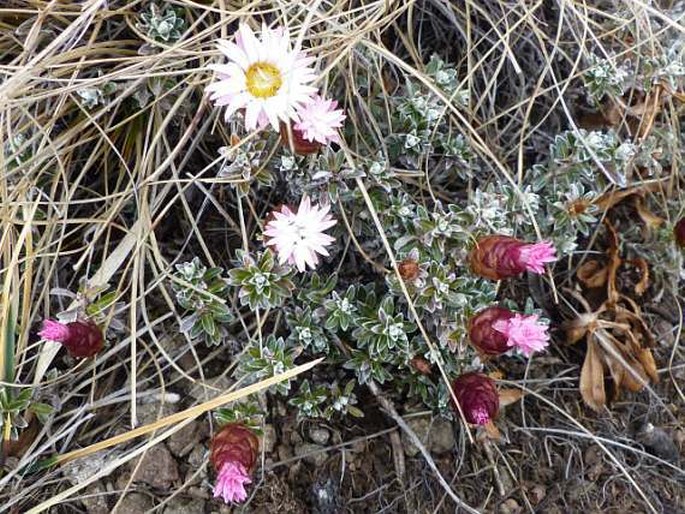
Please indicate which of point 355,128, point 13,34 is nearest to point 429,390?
point 355,128

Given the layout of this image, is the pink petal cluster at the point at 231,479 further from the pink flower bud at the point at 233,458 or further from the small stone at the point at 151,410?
the small stone at the point at 151,410

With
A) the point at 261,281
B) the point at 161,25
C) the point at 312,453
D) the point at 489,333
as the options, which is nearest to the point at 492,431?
the point at 489,333

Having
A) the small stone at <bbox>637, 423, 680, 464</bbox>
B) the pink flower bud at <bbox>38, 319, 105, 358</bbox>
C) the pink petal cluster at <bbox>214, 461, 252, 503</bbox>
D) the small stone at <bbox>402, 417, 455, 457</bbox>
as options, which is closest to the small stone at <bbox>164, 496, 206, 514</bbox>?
the pink petal cluster at <bbox>214, 461, 252, 503</bbox>

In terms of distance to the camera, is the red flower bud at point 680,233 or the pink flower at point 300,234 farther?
the red flower bud at point 680,233

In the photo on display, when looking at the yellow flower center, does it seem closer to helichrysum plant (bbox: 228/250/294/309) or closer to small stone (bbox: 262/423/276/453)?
helichrysum plant (bbox: 228/250/294/309)

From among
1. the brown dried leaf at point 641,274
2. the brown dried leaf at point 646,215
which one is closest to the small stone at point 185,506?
the brown dried leaf at point 641,274

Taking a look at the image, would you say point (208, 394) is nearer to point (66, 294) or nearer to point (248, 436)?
point (248, 436)
